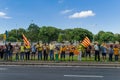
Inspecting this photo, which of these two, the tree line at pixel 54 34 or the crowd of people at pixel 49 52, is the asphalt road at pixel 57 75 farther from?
the tree line at pixel 54 34

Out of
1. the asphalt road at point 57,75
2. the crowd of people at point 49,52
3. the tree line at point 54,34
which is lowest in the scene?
the asphalt road at point 57,75

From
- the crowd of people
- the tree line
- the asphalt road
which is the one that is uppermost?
the tree line

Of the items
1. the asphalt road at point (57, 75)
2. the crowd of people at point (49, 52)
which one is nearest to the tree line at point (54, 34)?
the crowd of people at point (49, 52)

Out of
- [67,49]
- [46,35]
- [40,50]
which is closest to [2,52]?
[40,50]

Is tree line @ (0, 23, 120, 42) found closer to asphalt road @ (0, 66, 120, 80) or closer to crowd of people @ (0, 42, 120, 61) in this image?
crowd of people @ (0, 42, 120, 61)

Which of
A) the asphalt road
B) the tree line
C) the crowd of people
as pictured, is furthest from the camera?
the tree line

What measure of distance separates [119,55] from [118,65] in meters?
5.48

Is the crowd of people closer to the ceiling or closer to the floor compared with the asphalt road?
closer to the ceiling

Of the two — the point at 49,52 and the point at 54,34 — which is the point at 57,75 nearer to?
the point at 49,52

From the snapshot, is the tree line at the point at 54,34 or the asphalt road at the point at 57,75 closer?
the asphalt road at the point at 57,75

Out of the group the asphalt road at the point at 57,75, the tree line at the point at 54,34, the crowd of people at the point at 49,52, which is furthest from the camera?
the tree line at the point at 54,34

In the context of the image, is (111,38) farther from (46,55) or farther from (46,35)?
(46,55)

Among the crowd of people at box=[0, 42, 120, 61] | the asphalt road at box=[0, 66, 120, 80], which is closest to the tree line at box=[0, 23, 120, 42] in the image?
the crowd of people at box=[0, 42, 120, 61]

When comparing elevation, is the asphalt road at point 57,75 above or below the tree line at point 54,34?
below
